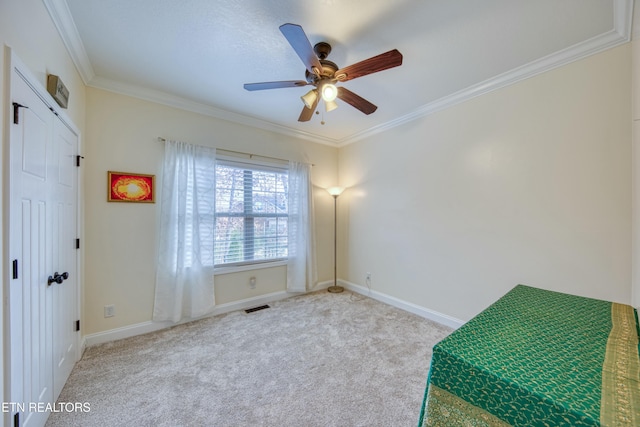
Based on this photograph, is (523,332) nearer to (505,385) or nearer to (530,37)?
(505,385)

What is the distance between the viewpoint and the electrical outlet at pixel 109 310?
2459 millimetres

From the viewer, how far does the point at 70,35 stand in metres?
1.79

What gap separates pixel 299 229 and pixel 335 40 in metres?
2.51

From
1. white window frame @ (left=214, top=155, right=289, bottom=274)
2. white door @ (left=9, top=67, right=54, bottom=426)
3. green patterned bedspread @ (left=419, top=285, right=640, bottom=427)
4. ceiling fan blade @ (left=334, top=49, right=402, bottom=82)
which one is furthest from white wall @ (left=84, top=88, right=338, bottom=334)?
green patterned bedspread @ (left=419, top=285, right=640, bottom=427)

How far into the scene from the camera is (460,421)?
29.5 inches

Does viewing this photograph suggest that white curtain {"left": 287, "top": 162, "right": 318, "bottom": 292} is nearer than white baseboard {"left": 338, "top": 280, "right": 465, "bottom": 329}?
No

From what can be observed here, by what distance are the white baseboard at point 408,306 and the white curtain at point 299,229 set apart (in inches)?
30.1

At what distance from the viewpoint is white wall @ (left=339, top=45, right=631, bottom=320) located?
1.86 m

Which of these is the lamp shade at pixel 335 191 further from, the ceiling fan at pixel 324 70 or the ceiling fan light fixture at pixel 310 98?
the ceiling fan light fixture at pixel 310 98

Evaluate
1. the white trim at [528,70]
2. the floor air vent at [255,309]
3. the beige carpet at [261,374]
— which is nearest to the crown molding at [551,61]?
the white trim at [528,70]

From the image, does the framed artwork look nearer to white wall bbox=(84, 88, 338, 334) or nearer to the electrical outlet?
white wall bbox=(84, 88, 338, 334)

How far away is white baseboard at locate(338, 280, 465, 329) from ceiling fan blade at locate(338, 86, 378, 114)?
243 centimetres

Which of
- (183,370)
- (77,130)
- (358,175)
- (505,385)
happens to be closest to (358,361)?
(183,370)

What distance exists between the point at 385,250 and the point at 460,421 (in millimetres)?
2852
